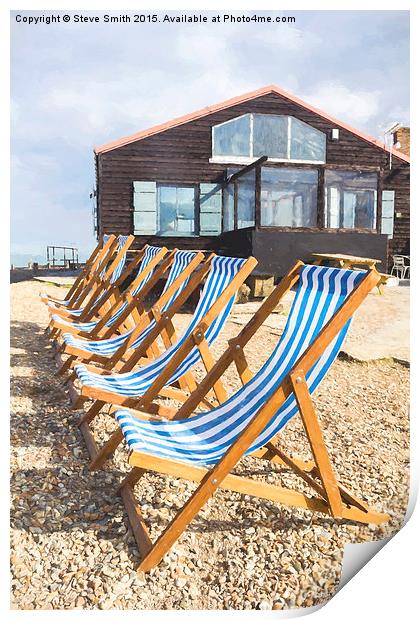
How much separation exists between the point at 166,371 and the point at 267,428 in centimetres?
68

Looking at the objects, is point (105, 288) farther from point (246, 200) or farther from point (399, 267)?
point (399, 267)

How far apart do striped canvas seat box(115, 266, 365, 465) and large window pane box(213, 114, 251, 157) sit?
1004cm

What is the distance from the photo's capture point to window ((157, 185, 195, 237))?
1177 centimetres

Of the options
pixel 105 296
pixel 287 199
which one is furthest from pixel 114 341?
pixel 287 199

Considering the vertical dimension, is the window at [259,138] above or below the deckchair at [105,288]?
above

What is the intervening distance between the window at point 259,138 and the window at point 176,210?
103 cm

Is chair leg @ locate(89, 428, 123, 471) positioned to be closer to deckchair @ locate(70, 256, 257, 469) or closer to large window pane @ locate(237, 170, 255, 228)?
deckchair @ locate(70, 256, 257, 469)

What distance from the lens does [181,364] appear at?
3.11m

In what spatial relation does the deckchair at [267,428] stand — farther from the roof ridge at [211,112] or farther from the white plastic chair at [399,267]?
the white plastic chair at [399,267]

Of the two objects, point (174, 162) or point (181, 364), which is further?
point (174, 162)

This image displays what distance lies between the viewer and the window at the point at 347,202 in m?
10.8

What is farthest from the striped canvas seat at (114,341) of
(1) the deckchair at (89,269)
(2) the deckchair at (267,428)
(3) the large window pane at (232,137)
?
(3) the large window pane at (232,137)

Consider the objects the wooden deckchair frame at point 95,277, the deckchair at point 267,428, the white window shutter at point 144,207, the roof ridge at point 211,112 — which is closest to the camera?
the deckchair at point 267,428
